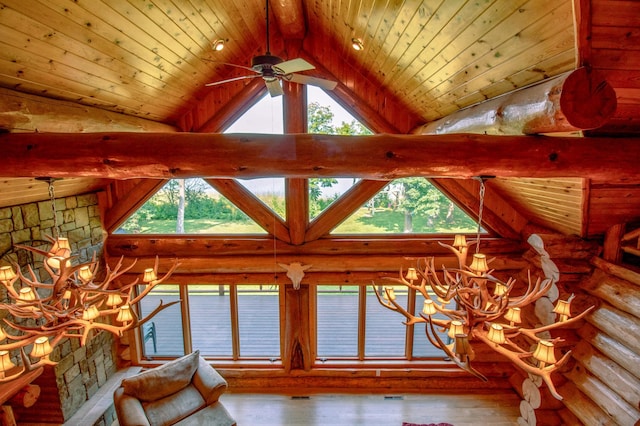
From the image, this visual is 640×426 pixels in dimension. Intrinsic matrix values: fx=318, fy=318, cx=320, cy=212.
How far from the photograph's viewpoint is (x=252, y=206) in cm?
554

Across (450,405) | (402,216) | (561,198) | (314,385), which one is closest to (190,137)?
(402,216)

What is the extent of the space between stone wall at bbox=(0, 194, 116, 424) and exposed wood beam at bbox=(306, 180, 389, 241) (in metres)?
3.65

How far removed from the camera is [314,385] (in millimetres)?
5887

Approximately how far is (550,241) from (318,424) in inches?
177

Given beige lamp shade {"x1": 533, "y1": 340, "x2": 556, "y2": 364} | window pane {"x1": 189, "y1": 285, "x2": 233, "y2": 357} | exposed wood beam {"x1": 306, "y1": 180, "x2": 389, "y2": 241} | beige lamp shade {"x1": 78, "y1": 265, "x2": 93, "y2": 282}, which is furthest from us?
window pane {"x1": 189, "y1": 285, "x2": 233, "y2": 357}

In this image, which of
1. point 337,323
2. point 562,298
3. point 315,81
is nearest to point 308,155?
point 315,81

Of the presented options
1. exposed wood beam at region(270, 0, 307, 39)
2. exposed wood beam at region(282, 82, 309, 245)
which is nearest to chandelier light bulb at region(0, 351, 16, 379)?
exposed wood beam at region(282, 82, 309, 245)

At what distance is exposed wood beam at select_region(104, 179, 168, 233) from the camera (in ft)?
18.1

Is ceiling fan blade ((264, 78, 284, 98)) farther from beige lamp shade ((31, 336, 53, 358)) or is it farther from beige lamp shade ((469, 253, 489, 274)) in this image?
beige lamp shade ((31, 336, 53, 358))

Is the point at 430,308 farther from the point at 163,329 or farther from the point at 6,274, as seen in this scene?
the point at 163,329

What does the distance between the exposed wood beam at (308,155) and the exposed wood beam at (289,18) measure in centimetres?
223

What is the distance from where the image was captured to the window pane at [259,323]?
6.33 meters

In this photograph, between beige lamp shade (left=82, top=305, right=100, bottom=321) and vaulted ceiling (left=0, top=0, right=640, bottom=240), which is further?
beige lamp shade (left=82, top=305, right=100, bottom=321)

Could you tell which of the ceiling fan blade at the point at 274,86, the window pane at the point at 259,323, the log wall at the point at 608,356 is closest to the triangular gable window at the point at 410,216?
the log wall at the point at 608,356
